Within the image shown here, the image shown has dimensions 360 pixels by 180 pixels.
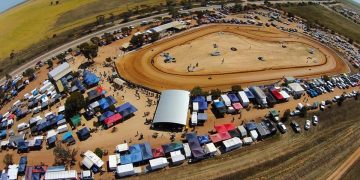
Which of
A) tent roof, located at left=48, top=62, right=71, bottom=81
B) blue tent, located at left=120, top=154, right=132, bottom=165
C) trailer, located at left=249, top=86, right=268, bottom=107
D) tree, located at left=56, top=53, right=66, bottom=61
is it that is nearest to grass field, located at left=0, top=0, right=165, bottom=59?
tree, located at left=56, top=53, right=66, bottom=61

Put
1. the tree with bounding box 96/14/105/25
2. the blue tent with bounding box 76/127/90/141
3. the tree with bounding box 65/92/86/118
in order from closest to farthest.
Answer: the blue tent with bounding box 76/127/90/141 → the tree with bounding box 65/92/86/118 → the tree with bounding box 96/14/105/25

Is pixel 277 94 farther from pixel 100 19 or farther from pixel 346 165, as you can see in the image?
pixel 100 19

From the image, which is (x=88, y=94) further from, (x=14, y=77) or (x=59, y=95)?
(x=14, y=77)

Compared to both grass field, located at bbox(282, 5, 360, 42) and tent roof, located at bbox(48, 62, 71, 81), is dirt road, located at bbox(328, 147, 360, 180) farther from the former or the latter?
tent roof, located at bbox(48, 62, 71, 81)

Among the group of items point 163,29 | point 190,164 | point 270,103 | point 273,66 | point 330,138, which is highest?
point 163,29

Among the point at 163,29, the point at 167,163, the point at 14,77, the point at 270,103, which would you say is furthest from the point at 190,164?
the point at 14,77

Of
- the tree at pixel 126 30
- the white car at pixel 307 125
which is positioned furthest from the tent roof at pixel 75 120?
the white car at pixel 307 125

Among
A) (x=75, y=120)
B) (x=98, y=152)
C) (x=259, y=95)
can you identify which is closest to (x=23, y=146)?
(x=75, y=120)
